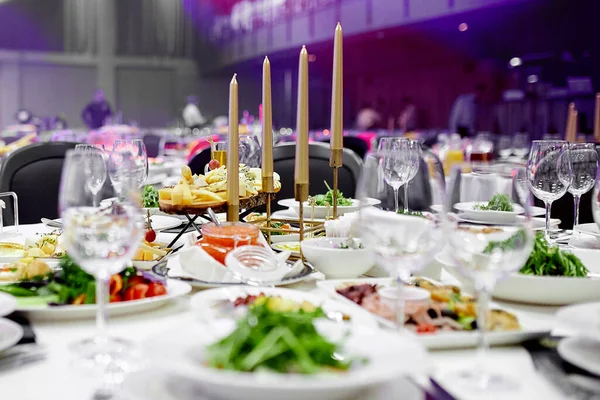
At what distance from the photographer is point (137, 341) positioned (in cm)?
98

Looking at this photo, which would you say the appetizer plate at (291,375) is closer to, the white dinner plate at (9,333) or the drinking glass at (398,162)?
the white dinner plate at (9,333)

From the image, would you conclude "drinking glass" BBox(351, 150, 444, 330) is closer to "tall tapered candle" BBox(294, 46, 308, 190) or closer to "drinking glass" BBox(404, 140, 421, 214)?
"tall tapered candle" BBox(294, 46, 308, 190)

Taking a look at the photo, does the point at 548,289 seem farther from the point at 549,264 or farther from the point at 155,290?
the point at 155,290

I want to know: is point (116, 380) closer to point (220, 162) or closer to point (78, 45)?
point (220, 162)

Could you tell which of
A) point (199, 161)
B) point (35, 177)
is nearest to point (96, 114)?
point (199, 161)

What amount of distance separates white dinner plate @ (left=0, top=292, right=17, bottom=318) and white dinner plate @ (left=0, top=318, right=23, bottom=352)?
14mm

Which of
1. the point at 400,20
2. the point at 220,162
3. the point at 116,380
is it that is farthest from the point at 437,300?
the point at 400,20

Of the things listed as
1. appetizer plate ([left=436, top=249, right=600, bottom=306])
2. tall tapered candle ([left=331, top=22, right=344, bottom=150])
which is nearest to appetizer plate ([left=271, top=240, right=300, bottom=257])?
tall tapered candle ([left=331, top=22, right=344, bottom=150])

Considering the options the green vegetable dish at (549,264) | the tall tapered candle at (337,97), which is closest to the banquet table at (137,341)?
the green vegetable dish at (549,264)

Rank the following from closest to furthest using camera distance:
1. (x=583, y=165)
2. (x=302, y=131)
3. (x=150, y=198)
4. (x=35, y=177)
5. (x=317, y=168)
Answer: (x=302, y=131) < (x=583, y=165) < (x=150, y=198) < (x=35, y=177) < (x=317, y=168)

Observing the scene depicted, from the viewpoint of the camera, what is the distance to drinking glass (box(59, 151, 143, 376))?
0.88 metres

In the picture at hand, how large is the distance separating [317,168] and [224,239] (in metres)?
1.94

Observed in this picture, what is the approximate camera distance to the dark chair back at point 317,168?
9.91ft

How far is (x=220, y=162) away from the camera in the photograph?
182cm
